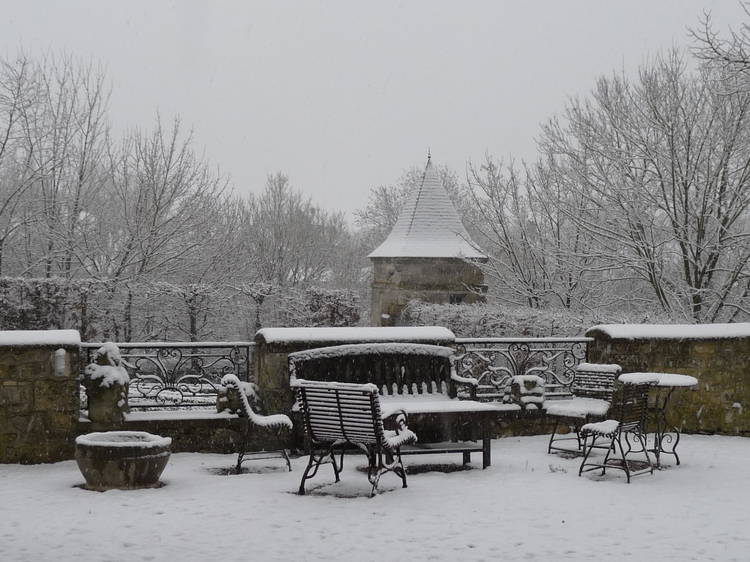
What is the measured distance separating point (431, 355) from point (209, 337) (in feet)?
44.9

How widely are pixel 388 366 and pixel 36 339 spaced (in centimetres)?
328

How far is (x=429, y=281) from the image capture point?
2531cm

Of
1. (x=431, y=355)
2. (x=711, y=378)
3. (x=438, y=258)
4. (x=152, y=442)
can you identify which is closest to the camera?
(x=152, y=442)

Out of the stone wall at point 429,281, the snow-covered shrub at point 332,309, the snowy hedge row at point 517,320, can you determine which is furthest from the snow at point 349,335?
the stone wall at point 429,281

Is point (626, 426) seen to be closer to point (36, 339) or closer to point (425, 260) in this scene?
point (36, 339)

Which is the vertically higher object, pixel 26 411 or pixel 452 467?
pixel 26 411

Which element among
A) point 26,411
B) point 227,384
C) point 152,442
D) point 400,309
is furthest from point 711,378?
point 400,309

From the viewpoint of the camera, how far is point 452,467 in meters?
8.01

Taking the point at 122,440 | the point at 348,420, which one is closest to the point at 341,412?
the point at 348,420

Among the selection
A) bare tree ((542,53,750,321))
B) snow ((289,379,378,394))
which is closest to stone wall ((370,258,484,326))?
bare tree ((542,53,750,321))

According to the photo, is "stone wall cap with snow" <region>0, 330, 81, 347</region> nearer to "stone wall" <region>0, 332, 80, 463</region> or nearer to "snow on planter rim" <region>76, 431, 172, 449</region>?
"stone wall" <region>0, 332, 80, 463</region>

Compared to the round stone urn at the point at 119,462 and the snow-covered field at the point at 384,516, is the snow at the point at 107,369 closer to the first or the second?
the snow-covered field at the point at 384,516

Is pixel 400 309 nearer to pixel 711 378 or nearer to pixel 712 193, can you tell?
pixel 712 193

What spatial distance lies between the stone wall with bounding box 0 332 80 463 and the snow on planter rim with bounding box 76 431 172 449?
1.06 m
